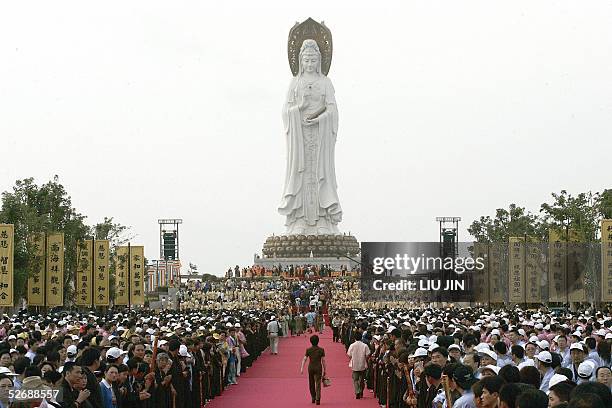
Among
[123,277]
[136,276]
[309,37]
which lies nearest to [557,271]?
[136,276]

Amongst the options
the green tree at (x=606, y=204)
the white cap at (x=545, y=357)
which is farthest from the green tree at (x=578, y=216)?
the white cap at (x=545, y=357)

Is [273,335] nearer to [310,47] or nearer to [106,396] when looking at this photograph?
[106,396]

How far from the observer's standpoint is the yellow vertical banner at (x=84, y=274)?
132ft

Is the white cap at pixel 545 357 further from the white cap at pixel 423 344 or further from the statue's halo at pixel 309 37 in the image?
the statue's halo at pixel 309 37

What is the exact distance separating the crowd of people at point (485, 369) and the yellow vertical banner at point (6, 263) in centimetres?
1301

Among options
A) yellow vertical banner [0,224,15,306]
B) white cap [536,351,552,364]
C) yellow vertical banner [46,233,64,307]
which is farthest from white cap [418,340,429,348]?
yellow vertical banner [46,233,64,307]

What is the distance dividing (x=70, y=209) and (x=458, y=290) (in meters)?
15.7

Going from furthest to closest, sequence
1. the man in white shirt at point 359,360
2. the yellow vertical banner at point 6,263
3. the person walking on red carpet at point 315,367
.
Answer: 1. the yellow vertical banner at point 6,263
2. the man in white shirt at point 359,360
3. the person walking on red carpet at point 315,367

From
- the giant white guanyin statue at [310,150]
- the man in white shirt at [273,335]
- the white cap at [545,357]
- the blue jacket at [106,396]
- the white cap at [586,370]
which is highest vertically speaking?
the giant white guanyin statue at [310,150]

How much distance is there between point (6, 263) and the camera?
3219 cm

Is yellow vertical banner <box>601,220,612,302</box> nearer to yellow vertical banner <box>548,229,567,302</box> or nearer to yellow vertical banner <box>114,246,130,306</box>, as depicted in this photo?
yellow vertical banner <box>548,229,567,302</box>

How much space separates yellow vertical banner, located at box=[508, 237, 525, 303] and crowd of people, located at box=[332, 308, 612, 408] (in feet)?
48.7

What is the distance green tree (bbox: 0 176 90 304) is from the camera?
35.9 m

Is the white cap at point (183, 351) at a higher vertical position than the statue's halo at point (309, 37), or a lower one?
lower
